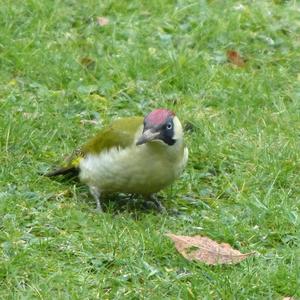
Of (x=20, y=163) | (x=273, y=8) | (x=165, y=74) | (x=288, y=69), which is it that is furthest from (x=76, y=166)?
(x=273, y=8)

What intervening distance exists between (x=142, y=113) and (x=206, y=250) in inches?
90.0

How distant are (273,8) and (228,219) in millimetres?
3655

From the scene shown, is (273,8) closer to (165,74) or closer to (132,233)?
(165,74)

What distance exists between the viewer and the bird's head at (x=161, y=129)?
6090mm

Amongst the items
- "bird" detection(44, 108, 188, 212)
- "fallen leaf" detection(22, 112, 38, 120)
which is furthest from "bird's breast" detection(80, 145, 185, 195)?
"fallen leaf" detection(22, 112, 38, 120)

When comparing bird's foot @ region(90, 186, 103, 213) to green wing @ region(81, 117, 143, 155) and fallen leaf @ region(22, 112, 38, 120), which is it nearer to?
green wing @ region(81, 117, 143, 155)

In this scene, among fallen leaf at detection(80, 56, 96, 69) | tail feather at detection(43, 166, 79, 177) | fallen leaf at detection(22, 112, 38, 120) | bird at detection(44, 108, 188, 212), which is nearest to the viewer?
bird at detection(44, 108, 188, 212)

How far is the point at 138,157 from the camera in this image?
6168 millimetres

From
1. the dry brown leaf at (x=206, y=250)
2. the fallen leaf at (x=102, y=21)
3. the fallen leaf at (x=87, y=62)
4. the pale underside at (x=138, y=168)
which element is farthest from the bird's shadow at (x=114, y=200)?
the fallen leaf at (x=102, y=21)

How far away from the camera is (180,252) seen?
570cm

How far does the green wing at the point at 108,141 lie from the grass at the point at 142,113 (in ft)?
0.39

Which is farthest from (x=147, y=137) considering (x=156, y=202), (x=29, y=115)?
(x=29, y=115)

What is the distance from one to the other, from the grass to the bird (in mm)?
169

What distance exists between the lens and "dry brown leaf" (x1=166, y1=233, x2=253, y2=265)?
5.61 metres
